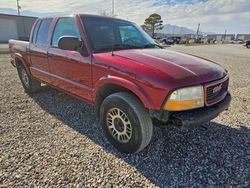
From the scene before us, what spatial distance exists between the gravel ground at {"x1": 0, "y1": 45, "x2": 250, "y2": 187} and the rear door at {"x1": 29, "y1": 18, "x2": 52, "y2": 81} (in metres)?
0.93

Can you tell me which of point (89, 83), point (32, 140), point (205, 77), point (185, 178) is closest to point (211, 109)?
point (205, 77)

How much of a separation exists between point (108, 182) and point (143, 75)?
1269 millimetres

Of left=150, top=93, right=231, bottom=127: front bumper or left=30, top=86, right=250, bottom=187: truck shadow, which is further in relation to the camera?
left=30, top=86, right=250, bottom=187: truck shadow

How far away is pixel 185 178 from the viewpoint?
7.49ft

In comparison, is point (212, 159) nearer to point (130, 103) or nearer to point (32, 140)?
point (130, 103)

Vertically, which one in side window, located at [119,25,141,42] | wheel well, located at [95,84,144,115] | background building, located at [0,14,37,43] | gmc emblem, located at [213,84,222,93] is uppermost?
background building, located at [0,14,37,43]

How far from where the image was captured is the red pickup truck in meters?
2.22

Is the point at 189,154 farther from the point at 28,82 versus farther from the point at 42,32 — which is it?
the point at 28,82

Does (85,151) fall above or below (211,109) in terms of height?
below

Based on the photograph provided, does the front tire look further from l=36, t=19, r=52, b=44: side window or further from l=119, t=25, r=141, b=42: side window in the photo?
l=36, t=19, r=52, b=44: side window

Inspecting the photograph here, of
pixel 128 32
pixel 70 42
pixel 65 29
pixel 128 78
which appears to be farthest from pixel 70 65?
pixel 128 78

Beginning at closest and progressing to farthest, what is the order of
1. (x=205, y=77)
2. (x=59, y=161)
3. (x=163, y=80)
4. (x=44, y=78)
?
(x=163, y=80) → (x=205, y=77) → (x=59, y=161) → (x=44, y=78)

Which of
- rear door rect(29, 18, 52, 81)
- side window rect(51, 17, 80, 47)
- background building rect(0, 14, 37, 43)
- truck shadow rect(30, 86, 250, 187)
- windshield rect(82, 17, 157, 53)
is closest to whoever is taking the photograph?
truck shadow rect(30, 86, 250, 187)

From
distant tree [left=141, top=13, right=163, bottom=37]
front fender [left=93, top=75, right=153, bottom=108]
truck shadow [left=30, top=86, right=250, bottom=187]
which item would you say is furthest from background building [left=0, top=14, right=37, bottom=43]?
front fender [left=93, top=75, right=153, bottom=108]
